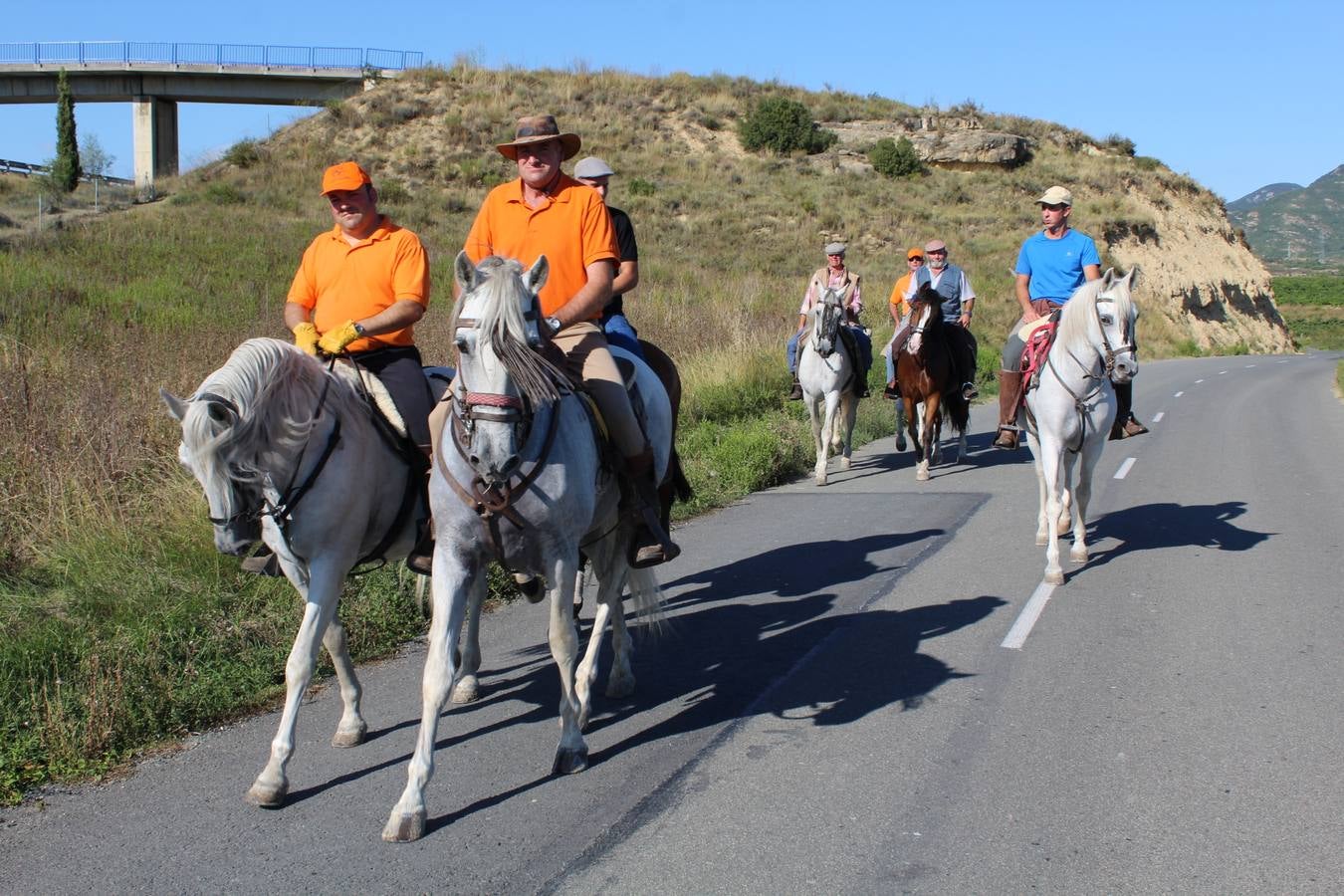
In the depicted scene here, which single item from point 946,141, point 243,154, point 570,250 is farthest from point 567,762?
point 946,141

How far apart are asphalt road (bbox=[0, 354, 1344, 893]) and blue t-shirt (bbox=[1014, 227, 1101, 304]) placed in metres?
2.41

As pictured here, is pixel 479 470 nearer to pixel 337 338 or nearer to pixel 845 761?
pixel 337 338

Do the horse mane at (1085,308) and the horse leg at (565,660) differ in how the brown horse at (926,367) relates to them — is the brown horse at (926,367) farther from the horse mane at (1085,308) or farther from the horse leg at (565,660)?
the horse leg at (565,660)

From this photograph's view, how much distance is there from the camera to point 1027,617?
24.2ft

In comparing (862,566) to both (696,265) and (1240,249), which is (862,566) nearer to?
(696,265)

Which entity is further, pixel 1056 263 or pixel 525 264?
pixel 1056 263

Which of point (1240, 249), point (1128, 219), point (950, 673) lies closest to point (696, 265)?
point (1128, 219)

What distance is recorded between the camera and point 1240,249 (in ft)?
201

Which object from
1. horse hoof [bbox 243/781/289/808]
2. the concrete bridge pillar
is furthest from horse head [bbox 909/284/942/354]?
the concrete bridge pillar

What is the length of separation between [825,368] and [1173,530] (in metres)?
4.23

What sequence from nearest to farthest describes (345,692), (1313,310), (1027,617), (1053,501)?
(345,692)
(1027,617)
(1053,501)
(1313,310)

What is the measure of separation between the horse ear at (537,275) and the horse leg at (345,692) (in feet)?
6.03

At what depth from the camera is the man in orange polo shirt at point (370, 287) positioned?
17.9 feet

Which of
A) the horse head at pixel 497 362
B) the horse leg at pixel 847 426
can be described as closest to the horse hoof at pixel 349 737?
the horse head at pixel 497 362
